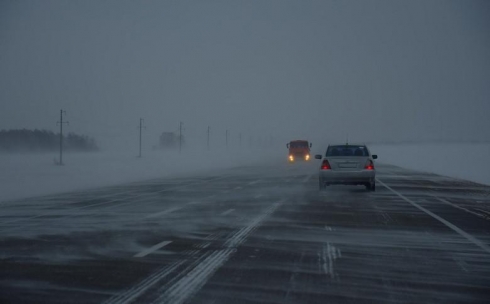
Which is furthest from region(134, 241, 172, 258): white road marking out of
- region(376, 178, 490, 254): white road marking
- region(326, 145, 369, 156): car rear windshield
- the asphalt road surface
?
region(326, 145, 369, 156): car rear windshield

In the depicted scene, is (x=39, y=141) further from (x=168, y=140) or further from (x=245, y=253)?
(x=245, y=253)

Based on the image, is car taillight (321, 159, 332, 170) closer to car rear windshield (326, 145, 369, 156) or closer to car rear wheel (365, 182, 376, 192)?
car rear windshield (326, 145, 369, 156)

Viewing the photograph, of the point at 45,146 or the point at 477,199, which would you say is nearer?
the point at 477,199

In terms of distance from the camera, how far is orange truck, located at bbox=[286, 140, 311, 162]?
6450 cm

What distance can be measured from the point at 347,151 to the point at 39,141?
147 metres

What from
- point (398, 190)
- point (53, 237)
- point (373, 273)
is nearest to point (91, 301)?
point (373, 273)

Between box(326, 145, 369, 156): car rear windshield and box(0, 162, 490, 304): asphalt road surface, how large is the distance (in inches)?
228

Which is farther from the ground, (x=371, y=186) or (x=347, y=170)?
(x=347, y=170)

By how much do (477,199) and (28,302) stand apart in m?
18.2

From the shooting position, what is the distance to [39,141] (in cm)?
16125

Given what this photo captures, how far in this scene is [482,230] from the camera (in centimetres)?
1331

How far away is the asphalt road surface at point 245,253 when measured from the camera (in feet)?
24.3

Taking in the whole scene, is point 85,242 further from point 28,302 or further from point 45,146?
point 45,146

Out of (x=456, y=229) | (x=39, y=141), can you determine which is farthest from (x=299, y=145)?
(x=39, y=141)
